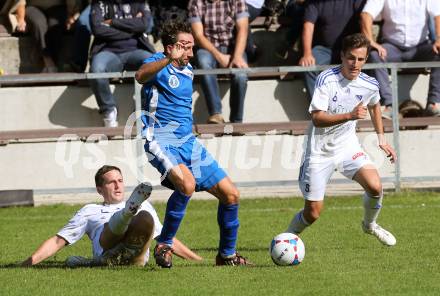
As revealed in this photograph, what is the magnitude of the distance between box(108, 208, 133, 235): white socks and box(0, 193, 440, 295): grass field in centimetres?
33

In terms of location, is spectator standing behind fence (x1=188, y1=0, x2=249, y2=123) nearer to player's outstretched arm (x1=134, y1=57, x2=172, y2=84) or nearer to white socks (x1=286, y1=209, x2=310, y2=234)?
white socks (x1=286, y1=209, x2=310, y2=234)

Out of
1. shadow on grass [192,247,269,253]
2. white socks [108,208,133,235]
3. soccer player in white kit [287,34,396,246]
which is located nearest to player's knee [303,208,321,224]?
soccer player in white kit [287,34,396,246]

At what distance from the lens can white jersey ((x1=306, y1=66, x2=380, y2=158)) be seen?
9.03 meters

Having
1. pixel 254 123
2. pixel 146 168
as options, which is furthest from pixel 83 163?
pixel 254 123

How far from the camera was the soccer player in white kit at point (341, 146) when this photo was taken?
9039 mm

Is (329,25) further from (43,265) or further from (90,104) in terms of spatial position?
(43,265)

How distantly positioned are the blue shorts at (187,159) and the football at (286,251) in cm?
71

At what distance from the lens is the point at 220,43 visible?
47.6 feet

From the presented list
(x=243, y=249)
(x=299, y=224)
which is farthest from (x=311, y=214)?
(x=243, y=249)

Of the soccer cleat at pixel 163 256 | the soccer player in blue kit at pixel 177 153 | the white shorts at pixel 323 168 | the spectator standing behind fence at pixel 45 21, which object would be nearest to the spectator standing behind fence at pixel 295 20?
the spectator standing behind fence at pixel 45 21

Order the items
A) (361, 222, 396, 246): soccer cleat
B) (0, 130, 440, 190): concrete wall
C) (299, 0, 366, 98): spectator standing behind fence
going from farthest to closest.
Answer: (299, 0, 366, 98): spectator standing behind fence < (0, 130, 440, 190): concrete wall < (361, 222, 396, 246): soccer cleat

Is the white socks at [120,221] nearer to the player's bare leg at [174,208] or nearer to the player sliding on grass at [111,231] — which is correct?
the player sliding on grass at [111,231]

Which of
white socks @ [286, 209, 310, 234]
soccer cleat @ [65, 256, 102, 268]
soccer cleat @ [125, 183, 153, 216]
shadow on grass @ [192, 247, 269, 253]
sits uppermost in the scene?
soccer cleat @ [125, 183, 153, 216]

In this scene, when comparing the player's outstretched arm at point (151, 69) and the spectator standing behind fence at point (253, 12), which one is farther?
the spectator standing behind fence at point (253, 12)
